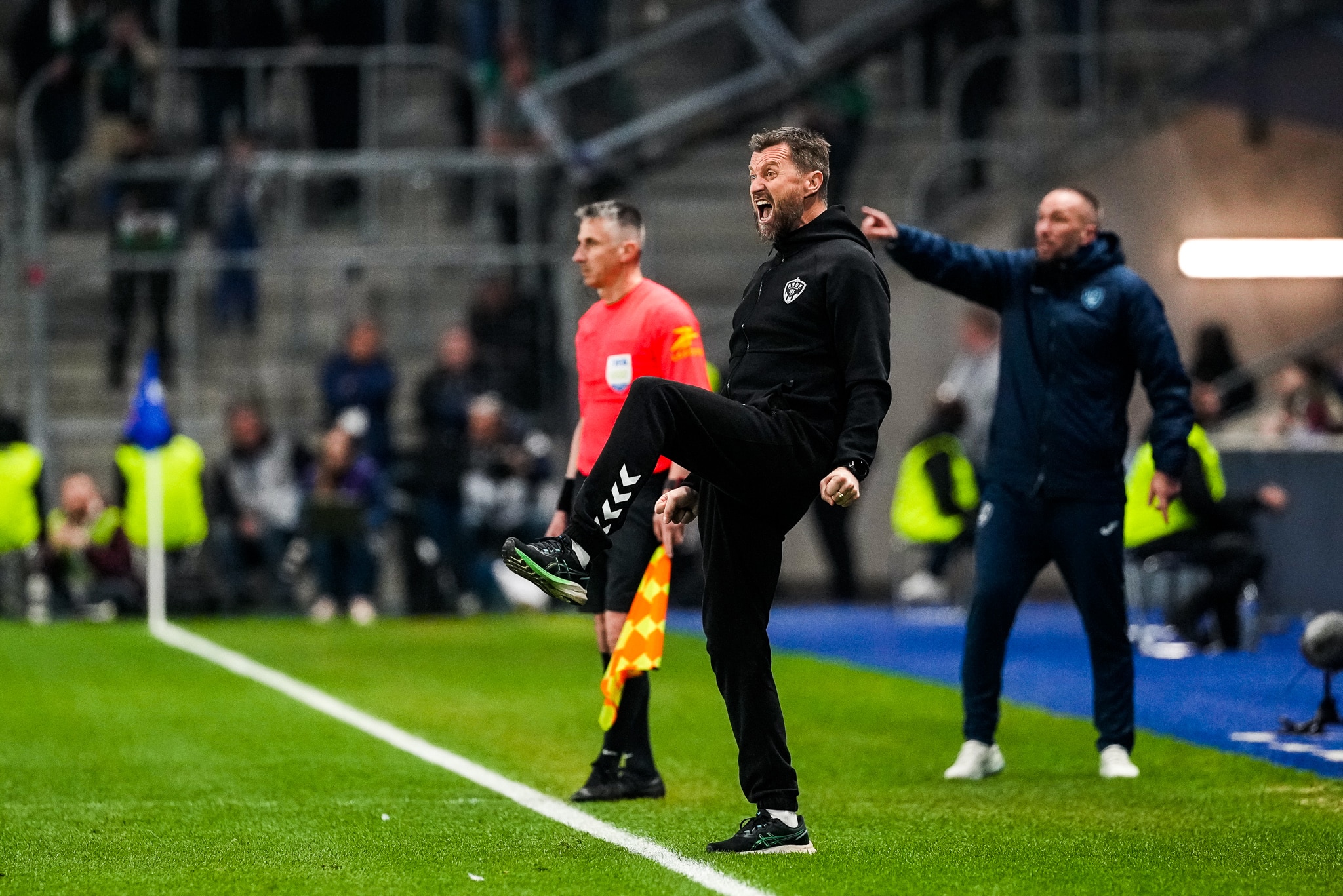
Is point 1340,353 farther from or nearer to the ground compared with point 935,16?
nearer to the ground

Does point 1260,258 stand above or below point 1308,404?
above

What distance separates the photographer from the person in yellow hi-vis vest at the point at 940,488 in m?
18.3

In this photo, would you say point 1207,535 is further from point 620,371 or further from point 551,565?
point 551,565

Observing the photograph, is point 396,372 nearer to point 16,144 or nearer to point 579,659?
point 16,144

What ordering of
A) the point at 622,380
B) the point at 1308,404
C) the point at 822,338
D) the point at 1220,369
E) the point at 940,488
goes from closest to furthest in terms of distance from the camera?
the point at 822,338 → the point at 622,380 → the point at 940,488 → the point at 1308,404 → the point at 1220,369

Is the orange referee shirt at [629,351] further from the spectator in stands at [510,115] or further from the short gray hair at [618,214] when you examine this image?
the spectator in stands at [510,115]

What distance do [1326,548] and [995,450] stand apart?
9223 mm

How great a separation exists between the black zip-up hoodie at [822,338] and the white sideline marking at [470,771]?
48.9 inches

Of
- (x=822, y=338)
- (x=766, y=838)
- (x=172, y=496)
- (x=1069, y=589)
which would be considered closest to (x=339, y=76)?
(x=172, y=496)

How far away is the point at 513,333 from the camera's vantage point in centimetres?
2006

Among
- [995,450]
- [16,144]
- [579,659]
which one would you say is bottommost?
[579,659]

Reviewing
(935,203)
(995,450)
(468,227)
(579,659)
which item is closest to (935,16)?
(935,203)

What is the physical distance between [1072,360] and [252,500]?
1181cm

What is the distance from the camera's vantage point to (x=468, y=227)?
2089cm
